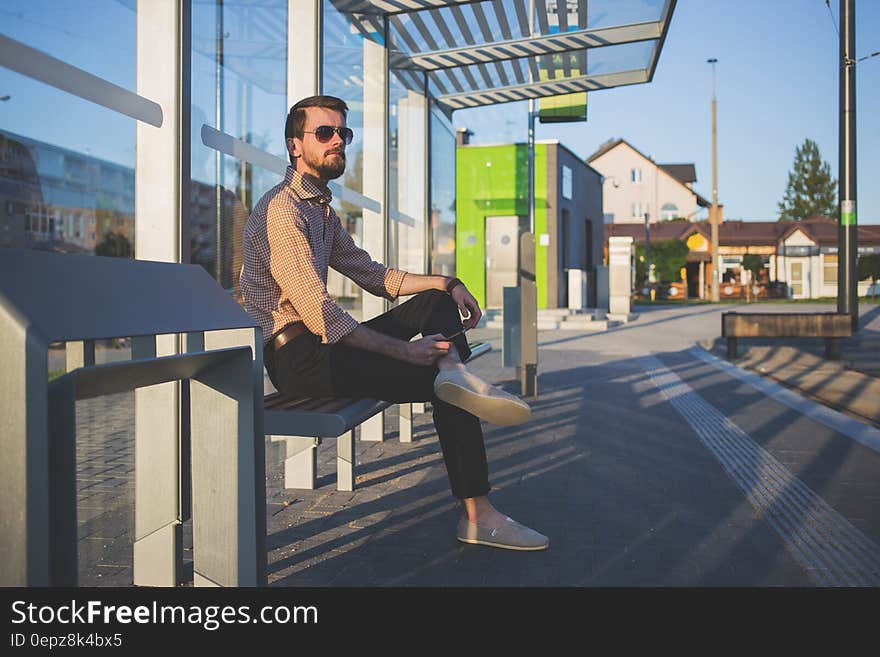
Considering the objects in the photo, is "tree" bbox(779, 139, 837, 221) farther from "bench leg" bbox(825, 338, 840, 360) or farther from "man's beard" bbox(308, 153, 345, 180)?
"man's beard" bbox(308, 153, 345, 180)

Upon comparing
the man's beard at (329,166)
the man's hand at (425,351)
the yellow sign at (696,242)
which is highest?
the yellow sign at (696,242)

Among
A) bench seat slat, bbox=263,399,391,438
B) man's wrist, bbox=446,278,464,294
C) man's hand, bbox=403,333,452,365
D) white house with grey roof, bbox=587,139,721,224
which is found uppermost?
white house with grey roof, bbox=587,139,721,224

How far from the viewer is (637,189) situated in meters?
70.5

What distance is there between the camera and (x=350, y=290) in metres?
5.41

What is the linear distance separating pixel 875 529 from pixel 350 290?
10.8ft

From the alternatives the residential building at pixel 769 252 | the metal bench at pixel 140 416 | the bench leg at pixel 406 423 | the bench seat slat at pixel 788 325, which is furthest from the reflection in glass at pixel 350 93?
the residential building at pixel 769 252

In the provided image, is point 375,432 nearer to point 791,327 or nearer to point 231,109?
point 231,109


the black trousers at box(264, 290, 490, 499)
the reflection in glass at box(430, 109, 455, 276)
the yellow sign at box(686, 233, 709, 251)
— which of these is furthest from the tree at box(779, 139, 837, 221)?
the black trousers at box(264, 290, 490, 499)

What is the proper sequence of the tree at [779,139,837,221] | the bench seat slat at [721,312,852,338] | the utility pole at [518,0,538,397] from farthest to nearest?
the tree at [779,139,837,221] → the bench seat slat at [721,312,852,338] → the utility pole at [518,0,538,397]

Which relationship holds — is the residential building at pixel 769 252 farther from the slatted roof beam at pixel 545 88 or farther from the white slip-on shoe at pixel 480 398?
the white slip-on shoe at pixel 480 398

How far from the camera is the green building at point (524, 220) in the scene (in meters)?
12.3

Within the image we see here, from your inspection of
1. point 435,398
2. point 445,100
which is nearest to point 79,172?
point 435,398

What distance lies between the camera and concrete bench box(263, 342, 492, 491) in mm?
2678

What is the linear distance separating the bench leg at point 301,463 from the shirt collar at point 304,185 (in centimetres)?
147
